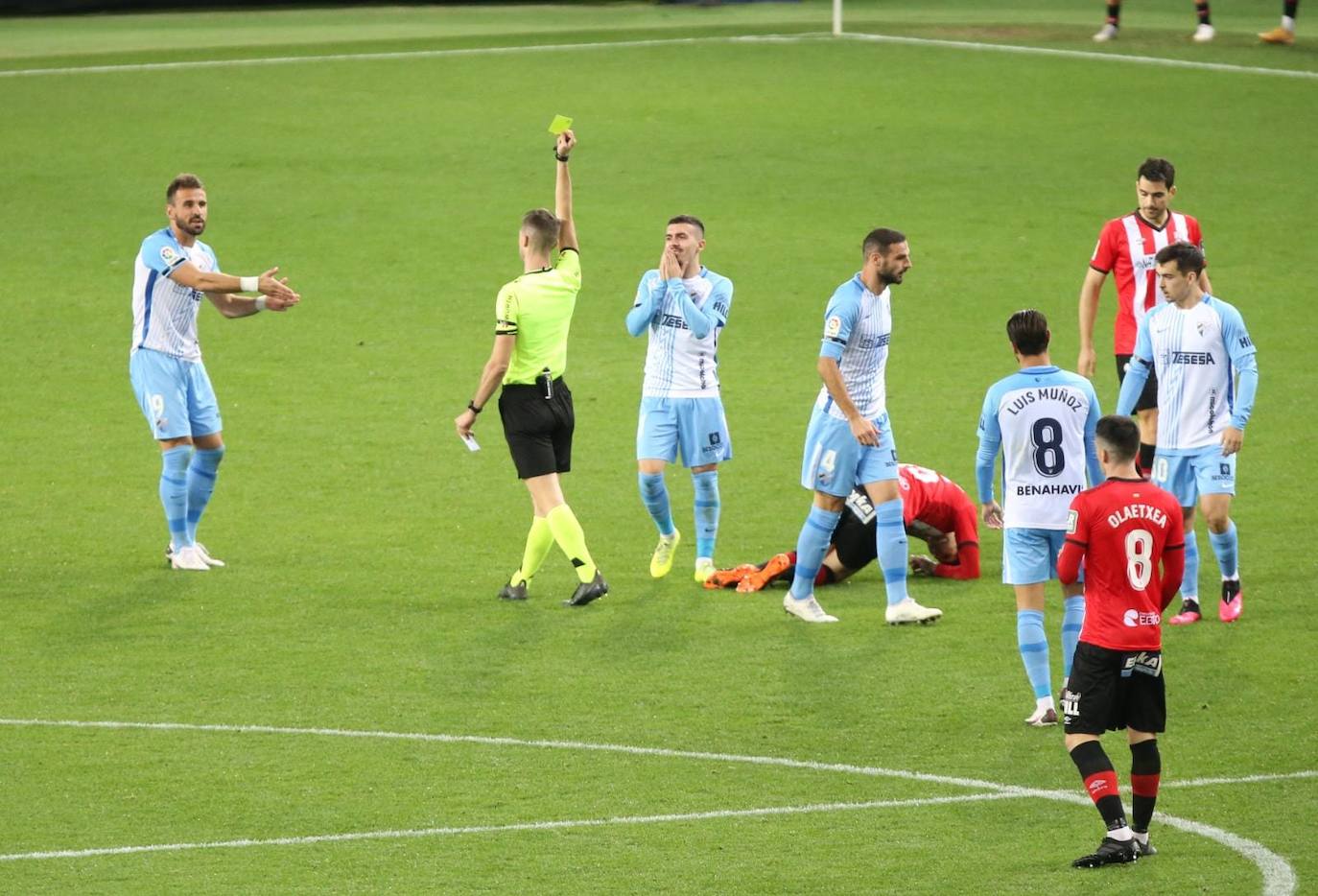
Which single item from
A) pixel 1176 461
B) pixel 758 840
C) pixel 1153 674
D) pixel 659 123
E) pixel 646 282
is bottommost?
pixel 758 840

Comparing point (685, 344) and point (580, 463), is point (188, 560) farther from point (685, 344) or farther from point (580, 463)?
point (580, 463)

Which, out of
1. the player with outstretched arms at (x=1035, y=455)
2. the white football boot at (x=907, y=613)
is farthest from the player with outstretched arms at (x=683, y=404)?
the player with outstretched arms at (x=1035, y=455)

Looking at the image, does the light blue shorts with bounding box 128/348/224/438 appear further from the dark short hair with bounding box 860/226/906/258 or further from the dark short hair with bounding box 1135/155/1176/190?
the dark short hair with bounding box 1135/155/1176/190

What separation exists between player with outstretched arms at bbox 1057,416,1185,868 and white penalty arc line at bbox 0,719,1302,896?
44 cm

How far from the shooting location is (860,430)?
10250 mm

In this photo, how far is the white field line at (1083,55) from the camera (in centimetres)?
2830

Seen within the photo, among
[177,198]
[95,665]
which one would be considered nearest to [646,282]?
[177,198]

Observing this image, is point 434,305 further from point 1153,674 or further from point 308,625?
point 1153,674

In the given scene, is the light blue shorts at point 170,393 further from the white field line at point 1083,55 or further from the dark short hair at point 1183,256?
the white field line at point 1083,55

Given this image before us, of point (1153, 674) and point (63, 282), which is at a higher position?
point (63, 282)

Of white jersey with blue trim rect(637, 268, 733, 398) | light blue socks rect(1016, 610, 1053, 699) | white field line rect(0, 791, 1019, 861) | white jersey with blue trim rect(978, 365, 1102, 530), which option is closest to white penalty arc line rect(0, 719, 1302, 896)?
white field line rect(0, 791, 1019, 861)

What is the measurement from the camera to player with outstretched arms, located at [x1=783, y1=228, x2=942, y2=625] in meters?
10.3

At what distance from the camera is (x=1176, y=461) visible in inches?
419

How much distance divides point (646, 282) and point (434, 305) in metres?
8.68
